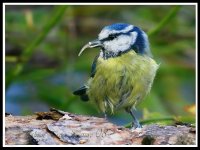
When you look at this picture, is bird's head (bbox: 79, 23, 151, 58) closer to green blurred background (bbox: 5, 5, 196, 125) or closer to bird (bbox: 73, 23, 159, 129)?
bird (bbox: 73, 23, 159, 129)

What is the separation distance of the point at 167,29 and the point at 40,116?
986 millimetres

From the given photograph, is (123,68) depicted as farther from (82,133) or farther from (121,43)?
(82,133)

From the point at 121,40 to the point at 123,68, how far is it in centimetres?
6

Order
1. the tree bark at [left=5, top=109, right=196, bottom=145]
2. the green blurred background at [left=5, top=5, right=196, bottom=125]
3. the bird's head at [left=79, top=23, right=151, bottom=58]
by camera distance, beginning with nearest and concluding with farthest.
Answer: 1. the tree bark at [left=5, top=109, right=196, bottom=145]
2. the bird's head at [left=79, top=23, right=151, bottom=58]
3. the green blurred background at [left=5, top=5, right=196, bottom=125]

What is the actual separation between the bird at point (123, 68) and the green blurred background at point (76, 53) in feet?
1.53

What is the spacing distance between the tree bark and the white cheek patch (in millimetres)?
169

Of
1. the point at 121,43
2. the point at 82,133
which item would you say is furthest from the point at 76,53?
the point at 82,133

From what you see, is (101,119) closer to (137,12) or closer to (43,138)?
(43,138)

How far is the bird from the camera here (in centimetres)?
162

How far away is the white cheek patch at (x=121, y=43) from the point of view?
1.62 meters

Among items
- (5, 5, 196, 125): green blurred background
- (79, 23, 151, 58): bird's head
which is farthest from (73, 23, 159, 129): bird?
(5, 5, 196, 125): green blurred background

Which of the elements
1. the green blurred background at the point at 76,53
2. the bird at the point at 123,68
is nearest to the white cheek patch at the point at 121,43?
the bird at the point at 123,68

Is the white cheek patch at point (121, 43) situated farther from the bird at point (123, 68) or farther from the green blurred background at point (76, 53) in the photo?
the green blurred background at point (76, 53)

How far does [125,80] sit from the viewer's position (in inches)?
63.9
